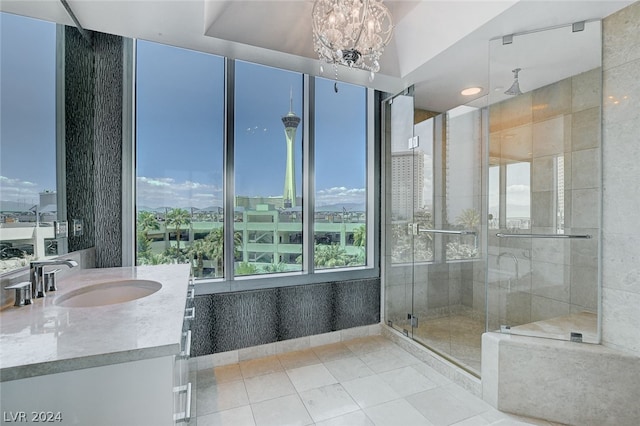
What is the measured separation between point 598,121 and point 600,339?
1418mm

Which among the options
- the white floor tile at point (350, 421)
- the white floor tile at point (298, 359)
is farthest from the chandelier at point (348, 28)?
the white floor tile at point (298, 359)

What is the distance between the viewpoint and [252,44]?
2027 mm

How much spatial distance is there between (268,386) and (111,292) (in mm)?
1337

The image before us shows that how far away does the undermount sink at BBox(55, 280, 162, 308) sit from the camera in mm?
1555

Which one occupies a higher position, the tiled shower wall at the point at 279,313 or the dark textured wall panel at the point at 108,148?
the dark textured wall panel at the point at 108,148

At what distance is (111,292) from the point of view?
1676 mm

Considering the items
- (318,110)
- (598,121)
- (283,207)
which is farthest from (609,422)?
(318,110)

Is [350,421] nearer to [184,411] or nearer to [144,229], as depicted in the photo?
[184,411]

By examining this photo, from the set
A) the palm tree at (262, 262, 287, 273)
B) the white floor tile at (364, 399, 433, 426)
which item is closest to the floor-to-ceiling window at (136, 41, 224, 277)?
the palm tree at (262, 262, 287, 273)

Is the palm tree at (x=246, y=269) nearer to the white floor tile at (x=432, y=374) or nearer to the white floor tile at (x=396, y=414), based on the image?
the white floor tile at (x=396, y=414)

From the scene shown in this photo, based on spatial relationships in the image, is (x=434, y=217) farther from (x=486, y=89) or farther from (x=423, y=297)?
(x=486, y=89)

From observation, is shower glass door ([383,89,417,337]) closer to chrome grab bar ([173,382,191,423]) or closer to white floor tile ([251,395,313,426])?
white floor tile ([251,395,313,426])

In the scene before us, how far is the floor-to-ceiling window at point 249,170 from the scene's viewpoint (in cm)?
248

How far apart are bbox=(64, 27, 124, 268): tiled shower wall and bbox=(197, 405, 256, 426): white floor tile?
1.32 metres
